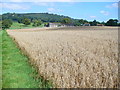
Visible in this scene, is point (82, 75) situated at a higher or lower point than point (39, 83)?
higher

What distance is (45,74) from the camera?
22.8 ft

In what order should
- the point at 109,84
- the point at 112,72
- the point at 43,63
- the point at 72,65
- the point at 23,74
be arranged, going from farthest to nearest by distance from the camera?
the point at 23,74 → the point at 43,63 → the point at 72,65 → the point at 112,72 → the point at 109,84

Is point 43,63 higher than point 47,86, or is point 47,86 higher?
point 43,63

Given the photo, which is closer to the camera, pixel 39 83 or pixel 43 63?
pixel 39 83

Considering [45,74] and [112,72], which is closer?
[112,72]

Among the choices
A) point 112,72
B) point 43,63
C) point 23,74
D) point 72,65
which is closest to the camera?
point 112,72

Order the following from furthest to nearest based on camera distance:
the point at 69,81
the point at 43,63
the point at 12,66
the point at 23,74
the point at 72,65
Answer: the point at 12,66 → the point at 23,74 → the point at 43,63 → the point at 72,65 → the point at 69,81

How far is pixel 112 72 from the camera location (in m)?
5.86

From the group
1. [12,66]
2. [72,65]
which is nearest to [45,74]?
[72,65]

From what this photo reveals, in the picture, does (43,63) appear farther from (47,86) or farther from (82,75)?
(82,75)

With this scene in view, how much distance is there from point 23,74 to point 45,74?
1.86m

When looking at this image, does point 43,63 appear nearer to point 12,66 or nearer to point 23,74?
point 23,74

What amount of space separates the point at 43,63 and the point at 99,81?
9.80 feet

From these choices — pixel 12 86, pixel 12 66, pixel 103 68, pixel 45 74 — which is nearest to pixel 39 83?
pixel 45 74
